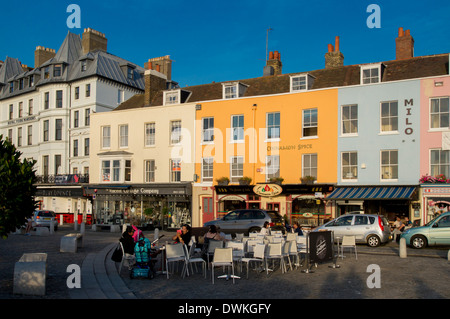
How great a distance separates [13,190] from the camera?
12.2m

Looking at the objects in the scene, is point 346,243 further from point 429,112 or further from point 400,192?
point 429,112

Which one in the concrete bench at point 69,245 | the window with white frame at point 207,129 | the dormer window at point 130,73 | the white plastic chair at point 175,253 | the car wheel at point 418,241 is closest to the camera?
the white plastic chair at point 175,253

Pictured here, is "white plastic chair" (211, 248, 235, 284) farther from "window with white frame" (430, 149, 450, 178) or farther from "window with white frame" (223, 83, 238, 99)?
"window with white frame" (223, 83, 238, 99)

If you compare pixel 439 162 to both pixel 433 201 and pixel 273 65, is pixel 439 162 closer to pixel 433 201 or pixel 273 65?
pixel 433 201

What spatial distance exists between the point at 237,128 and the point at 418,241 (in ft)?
53.1

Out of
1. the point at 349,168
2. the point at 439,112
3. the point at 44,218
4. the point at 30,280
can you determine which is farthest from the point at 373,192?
the point at 44,218

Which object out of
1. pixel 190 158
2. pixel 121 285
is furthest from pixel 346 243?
pixel 190 158

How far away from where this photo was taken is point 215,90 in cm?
3844

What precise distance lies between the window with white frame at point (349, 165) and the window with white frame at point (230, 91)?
9.33m

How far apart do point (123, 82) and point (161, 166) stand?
13.1 metres

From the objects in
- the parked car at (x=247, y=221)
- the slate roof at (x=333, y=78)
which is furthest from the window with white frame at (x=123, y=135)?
the parked car at (x=247, y=221)

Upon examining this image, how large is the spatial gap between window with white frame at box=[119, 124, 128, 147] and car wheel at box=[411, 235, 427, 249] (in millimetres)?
24754

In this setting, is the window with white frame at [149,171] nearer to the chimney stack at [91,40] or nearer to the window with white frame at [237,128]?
the window with white frame at [237,128]

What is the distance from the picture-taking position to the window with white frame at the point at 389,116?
29.5 m
